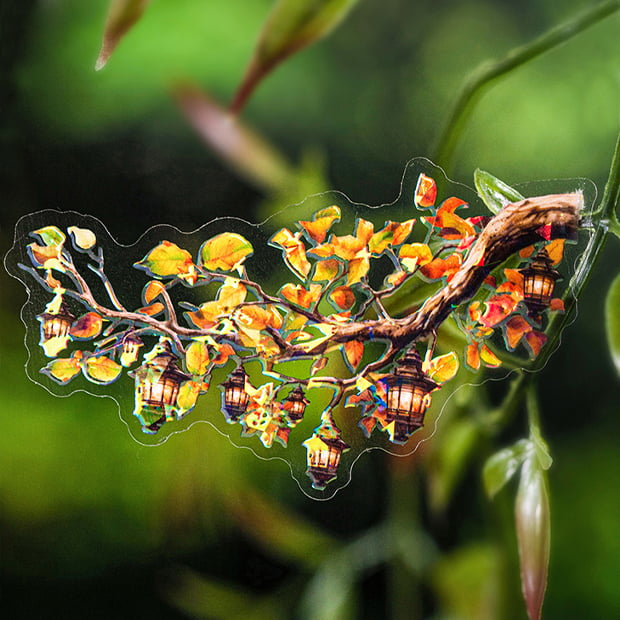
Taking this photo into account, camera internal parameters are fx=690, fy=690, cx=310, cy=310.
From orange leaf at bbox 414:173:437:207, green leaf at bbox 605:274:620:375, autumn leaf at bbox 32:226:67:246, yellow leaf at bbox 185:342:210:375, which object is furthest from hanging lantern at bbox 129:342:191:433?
green leaf at bbox 605:274:620:375

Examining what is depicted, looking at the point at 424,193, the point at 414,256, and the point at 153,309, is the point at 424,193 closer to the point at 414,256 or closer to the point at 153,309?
the point at 414,256

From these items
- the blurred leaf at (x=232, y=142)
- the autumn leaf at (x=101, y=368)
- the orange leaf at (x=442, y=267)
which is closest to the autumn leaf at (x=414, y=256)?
the orange leaf at (x=442, y=267)

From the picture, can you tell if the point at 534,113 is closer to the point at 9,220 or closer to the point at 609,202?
the point at 609,202

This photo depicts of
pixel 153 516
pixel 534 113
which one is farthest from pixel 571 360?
pixel 153 516

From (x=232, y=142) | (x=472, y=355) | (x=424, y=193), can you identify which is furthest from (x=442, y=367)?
→ (x=232, y=142)

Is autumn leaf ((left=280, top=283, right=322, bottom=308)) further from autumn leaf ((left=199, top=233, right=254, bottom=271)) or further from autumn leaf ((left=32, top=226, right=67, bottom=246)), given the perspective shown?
autumn leaf ((left=32, top=226, right=67, bottom=246))
